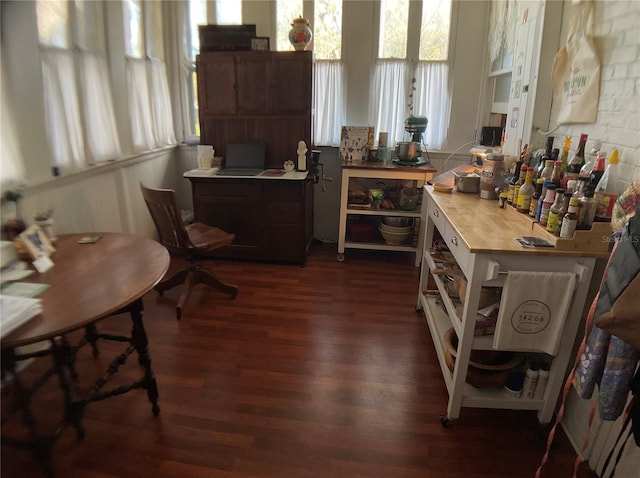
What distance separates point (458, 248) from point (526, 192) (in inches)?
17.3

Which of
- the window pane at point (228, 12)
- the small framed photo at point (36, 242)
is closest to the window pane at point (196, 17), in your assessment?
the window pane at point (228, 12)

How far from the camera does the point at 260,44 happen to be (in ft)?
11.3

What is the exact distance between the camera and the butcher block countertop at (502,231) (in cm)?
151

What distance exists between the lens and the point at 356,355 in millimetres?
2359

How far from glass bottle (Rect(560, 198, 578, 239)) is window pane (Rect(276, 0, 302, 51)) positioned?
2996 mm

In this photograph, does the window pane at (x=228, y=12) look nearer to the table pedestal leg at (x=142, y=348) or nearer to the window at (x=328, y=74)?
the window at (x=328, y=74)

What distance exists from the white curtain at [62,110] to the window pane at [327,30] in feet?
6.86

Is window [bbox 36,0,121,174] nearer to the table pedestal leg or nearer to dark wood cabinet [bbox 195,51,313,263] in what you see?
dark wood cabinet [bbox 195,51,313,263]

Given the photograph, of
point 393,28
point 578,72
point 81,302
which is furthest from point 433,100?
point 81,302

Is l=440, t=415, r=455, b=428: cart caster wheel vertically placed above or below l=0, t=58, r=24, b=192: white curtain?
below

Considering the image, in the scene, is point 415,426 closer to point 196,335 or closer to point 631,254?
point 631,254

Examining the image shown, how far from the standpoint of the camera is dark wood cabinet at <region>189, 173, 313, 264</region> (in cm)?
340

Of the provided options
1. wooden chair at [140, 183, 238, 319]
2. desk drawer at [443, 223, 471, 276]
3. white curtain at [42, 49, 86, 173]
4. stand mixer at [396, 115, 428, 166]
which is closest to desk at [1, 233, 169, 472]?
wooden chair at [140, 183, 238, 319]

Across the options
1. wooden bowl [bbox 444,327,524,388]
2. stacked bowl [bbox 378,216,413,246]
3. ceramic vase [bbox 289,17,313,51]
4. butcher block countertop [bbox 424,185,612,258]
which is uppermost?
ceramic vase [bbox 289,17,313,51]
